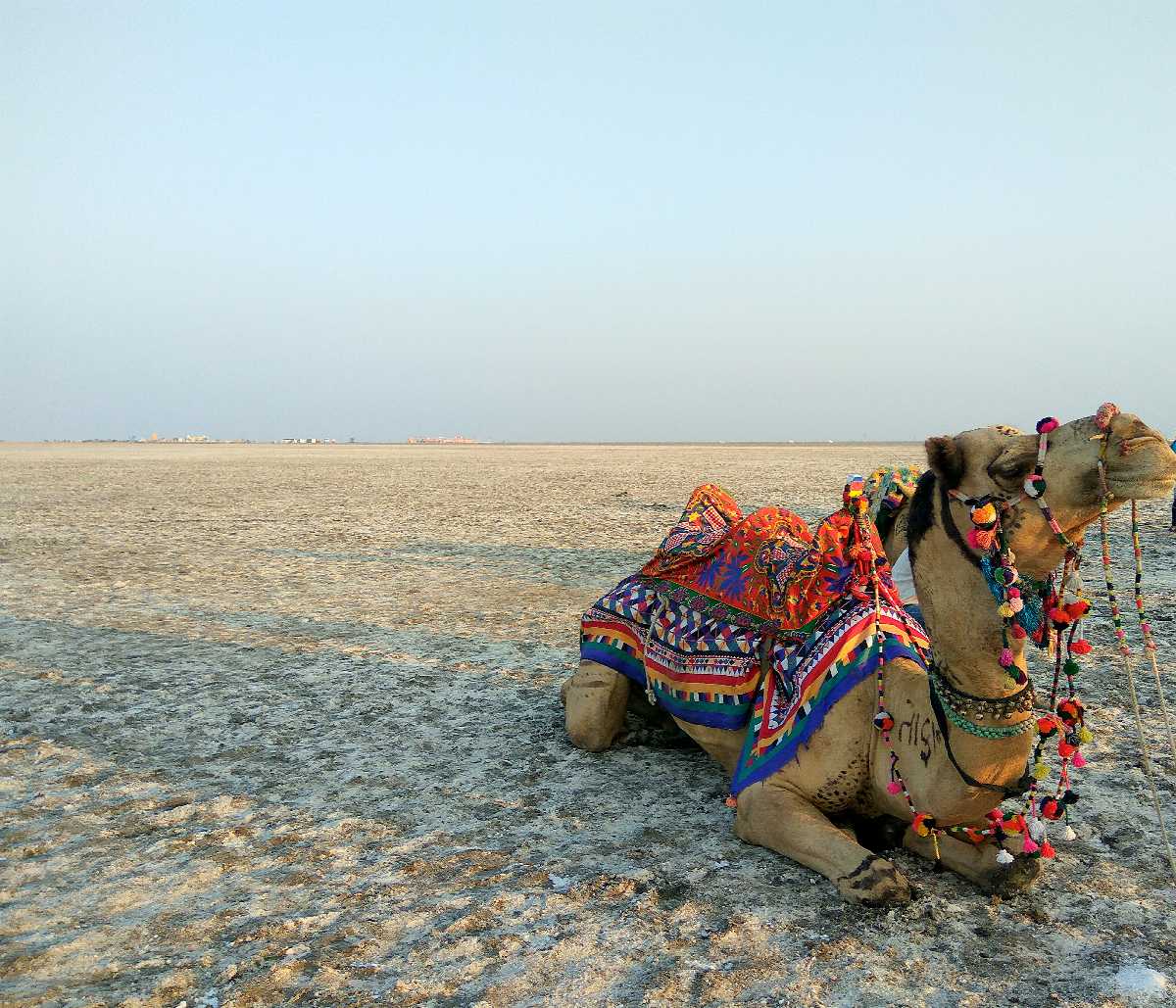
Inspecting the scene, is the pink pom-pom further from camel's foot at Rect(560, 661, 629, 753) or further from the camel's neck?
camel's foot at Rect(560, 661, 629, 753)

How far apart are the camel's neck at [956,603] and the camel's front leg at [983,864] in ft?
3.14

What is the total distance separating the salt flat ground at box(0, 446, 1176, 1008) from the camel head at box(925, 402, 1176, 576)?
1434 millimetres

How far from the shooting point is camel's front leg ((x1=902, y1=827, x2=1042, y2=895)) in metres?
3.13

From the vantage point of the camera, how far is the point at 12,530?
15094mm

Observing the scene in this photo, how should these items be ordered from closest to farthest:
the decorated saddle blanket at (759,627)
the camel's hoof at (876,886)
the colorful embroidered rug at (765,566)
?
the camel's hoof at (876,886) < the decorated saddle blanket at (759,627) < the colorful embroidered rug at (765,566)

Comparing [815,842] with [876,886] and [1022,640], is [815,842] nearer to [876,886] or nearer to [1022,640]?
[876,886]

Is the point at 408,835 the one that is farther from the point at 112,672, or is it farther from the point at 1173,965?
the point at 112,672

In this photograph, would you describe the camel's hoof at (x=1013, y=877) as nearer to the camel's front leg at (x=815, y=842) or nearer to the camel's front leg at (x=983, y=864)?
the camel's front leg at (x=983, y=864)

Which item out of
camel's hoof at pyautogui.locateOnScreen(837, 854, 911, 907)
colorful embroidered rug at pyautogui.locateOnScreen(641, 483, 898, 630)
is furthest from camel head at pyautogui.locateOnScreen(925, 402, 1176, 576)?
camel's hoof at pyautogui.locateOnScreen(837, 854, 911, 907)

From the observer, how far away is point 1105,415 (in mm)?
2121

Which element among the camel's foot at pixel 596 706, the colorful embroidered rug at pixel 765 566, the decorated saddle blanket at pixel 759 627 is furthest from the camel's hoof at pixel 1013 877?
the camel's foot at pixel 596 706

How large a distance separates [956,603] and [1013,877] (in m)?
1.26

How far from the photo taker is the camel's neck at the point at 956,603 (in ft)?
8.12

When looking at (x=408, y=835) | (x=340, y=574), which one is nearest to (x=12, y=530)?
(x=340, y=574)
